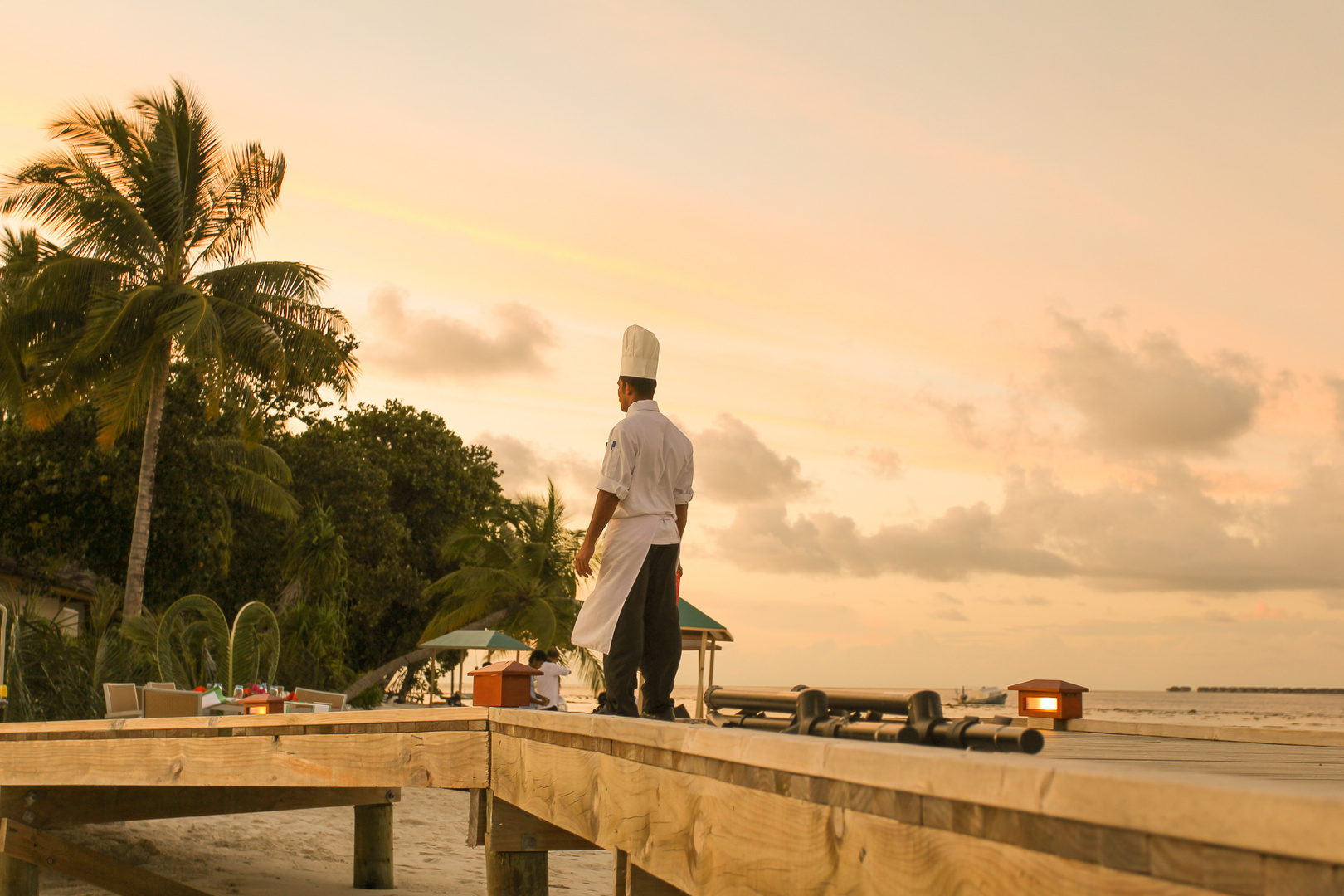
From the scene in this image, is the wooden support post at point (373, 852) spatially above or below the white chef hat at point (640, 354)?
below

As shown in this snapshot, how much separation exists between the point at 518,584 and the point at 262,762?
2330cm

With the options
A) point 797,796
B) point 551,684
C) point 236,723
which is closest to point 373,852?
point 236,723

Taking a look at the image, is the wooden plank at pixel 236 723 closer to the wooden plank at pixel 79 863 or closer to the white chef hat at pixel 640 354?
the wooden plank at pixel 79 863

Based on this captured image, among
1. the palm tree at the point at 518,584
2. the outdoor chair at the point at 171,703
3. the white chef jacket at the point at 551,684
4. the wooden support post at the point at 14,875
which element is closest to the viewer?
the wooden support post at the point at 14,875

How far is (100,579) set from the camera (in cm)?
2238

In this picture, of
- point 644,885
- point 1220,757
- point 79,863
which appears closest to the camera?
point 644,885

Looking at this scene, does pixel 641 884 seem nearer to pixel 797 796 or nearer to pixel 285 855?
pixel 797 796

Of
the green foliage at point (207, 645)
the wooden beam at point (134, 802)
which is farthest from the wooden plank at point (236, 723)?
the green foliage at point (207, 645)

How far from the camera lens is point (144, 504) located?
60.5 feet

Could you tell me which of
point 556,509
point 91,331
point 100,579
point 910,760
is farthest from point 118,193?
point 910,760

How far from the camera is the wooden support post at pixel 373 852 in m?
9.58

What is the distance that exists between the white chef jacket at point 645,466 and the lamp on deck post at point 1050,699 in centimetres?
339

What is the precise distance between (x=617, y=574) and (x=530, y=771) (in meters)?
0.80

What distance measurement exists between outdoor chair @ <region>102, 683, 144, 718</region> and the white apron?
7.40 m
